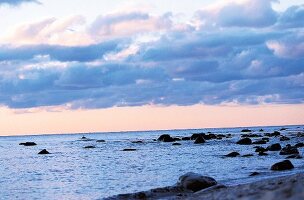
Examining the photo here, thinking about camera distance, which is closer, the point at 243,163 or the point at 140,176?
the point at 140,176

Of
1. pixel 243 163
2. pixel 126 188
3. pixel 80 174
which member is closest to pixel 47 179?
pixel 80 174

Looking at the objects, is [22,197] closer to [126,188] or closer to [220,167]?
[126,188]

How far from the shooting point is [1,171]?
146 ft

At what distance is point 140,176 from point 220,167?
8.58 meters

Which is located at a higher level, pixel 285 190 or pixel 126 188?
pixel 285 190

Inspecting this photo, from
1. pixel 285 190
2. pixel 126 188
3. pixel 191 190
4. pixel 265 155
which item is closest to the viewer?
pixel 285 190

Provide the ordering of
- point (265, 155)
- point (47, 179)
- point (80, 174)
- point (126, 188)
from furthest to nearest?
point (265, 155) < point (80, 174) < point (47, 179) < point (126, 188)

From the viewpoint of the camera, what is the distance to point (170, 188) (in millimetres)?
27797

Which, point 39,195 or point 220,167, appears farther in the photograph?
point 220,167

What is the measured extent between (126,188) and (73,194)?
3.49m

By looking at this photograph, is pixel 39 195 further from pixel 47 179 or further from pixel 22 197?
pixel 47 179

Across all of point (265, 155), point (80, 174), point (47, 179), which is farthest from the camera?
point (265, 155)

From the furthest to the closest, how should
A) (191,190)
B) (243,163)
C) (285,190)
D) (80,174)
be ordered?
1. (243,163)
2. (80,174)
3. (191,190)
4. (285,190)

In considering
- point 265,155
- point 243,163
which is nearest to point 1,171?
point 243,163
